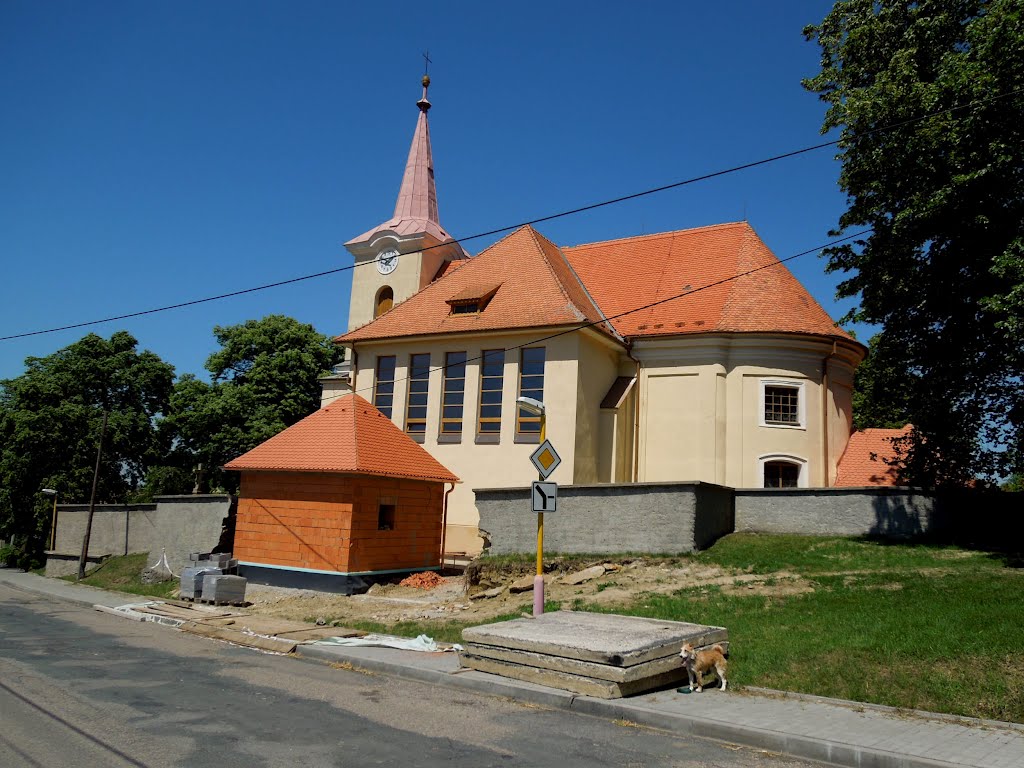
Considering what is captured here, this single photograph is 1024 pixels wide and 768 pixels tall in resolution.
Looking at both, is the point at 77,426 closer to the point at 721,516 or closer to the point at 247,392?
the point at 247,392

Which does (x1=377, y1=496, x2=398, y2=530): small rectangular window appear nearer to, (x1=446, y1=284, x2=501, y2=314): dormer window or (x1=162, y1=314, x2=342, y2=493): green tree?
(x1=446, y1=284, x2=501, y2=314): dormer window

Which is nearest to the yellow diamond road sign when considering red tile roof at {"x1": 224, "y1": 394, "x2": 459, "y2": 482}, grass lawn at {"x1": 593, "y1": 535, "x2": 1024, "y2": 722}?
grass lawn at {"x1": 593, "y1": 535, "x2": 1024, "y2": 722}

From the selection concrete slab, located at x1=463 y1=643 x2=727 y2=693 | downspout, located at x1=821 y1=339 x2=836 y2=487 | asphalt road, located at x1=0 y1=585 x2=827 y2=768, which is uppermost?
downspout, located at x1=821 y1=339 x2=836 y2=487

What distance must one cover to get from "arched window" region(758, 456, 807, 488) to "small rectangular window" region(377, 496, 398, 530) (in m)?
11.8

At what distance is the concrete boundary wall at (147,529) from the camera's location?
25453 mm

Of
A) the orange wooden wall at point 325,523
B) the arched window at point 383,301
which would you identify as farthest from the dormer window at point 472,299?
the orange wooden wall at point 325,523

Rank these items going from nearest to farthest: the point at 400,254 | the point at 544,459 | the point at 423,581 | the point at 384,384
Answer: the point at 544,459, the point at 423,581, the point at 384,384, the point at 400,254

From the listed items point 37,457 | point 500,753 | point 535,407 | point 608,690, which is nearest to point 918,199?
point 535,407

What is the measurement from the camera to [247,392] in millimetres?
42312

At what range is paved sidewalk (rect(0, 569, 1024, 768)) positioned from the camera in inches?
287

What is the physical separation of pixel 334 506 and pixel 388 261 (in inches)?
692

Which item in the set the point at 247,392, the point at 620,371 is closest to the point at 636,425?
the point at 620,371

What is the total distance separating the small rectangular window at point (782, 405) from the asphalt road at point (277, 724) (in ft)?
60.7

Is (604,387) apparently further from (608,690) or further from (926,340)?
(608,690)
